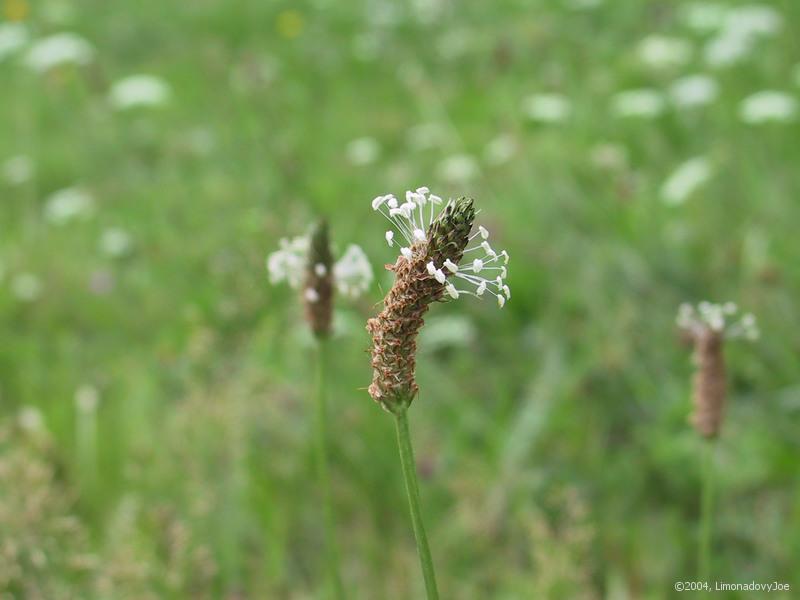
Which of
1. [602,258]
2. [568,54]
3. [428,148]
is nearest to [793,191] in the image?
[602,258]

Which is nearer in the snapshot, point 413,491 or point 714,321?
point 413,491

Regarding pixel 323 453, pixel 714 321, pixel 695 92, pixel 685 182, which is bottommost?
pixel 323 453

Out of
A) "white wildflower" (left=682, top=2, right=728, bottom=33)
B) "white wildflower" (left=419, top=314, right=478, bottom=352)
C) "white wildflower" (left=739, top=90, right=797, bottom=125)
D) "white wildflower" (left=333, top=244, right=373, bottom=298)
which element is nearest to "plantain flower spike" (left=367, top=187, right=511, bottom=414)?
"white wildflower" (left=333, top=244, right=373, bottom=298)

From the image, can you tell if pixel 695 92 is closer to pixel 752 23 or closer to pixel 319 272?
pixel 752 23

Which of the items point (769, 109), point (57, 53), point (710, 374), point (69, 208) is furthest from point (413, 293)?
point (57, 53)

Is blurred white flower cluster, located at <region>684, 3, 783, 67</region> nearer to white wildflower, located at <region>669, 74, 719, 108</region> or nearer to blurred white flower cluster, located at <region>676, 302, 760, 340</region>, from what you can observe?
white wildflower, located at <region>669, 74, 719, 108</region>

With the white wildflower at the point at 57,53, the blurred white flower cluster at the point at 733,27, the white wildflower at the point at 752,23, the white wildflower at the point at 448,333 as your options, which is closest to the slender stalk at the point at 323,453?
the white wildflower at the point at 448,333
